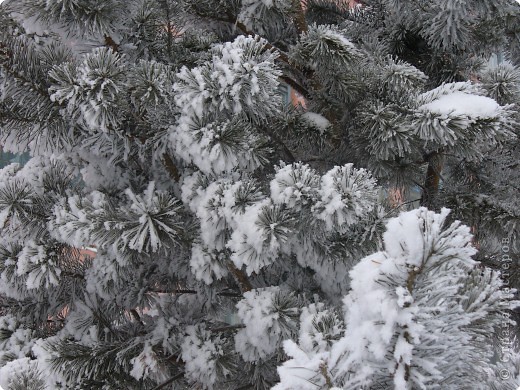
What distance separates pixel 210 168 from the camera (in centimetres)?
132

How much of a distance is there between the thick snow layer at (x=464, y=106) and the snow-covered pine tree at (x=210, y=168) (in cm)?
1

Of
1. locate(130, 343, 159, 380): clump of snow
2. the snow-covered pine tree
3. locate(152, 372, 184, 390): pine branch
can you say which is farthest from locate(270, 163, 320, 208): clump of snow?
locate(152, 372, 184, 390): pine branch

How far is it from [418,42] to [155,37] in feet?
3.41

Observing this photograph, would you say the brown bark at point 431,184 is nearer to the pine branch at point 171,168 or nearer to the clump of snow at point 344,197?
the clump of snow at point 344,197

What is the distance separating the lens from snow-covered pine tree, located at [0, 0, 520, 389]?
129cm

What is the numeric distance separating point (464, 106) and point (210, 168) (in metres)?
0.72

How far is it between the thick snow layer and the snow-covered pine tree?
0.04 ft

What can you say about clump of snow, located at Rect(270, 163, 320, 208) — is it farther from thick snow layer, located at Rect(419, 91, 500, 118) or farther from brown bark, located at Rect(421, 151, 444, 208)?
brown bark, located at Rect(421, 151, 444, 208)

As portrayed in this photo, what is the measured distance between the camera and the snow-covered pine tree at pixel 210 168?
1.29m

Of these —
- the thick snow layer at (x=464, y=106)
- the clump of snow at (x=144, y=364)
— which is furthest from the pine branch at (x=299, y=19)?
the clump of snow at (x=144, y=364)

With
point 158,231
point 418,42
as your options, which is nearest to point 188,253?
point 158,231

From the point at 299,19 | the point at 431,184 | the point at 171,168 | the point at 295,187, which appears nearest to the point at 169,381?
the point at 171,168

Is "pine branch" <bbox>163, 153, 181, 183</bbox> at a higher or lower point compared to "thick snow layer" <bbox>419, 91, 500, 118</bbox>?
lower

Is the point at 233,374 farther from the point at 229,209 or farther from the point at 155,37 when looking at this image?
the point at 155,37
